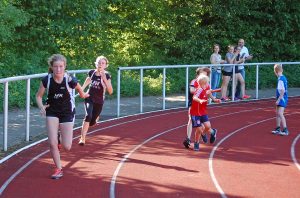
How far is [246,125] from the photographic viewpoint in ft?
47.5

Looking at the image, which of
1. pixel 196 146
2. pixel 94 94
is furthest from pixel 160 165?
pixel 94 94

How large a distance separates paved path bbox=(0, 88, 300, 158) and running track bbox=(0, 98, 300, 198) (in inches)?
27.7

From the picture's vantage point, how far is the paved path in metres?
12.2

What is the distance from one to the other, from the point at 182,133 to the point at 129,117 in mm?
2664

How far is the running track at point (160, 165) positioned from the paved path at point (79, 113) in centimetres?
70

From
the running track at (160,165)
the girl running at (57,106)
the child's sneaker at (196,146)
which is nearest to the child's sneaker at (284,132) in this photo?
the running track at (160,165)

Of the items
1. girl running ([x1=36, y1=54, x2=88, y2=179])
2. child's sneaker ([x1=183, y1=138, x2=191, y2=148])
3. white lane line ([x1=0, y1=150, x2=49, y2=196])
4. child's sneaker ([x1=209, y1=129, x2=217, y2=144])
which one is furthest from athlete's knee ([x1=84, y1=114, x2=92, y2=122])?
girl running ([x1=36, y1=54, x2=88, y2=179])

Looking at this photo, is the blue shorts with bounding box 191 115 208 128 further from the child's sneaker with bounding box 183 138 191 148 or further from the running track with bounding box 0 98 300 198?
the running track with bounding box 0 98 300 198

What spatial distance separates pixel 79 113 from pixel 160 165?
6.58 metres

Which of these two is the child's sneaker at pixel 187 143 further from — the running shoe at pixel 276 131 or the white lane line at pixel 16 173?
the running shoe at pixel 276 131

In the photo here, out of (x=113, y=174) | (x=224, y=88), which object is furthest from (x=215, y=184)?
(x=224, y=88)

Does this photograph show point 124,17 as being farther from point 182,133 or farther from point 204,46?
point 182,133

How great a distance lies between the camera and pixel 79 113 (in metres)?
16.1

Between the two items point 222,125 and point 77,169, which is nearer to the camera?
point 77,169
